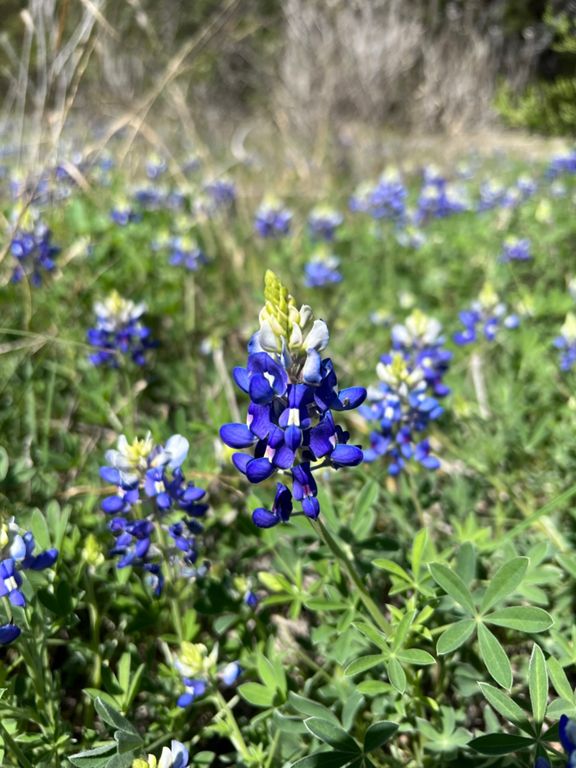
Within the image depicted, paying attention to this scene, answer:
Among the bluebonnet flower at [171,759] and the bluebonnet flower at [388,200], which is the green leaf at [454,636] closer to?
the bluebonnet flower at [171,759]

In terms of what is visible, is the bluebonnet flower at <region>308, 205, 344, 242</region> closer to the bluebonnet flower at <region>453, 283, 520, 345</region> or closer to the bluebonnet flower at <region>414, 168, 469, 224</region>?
the bluebonnet flower at <region>414, 168, 469, 224</region>

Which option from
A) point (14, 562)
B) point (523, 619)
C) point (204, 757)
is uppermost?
point (523, 619)

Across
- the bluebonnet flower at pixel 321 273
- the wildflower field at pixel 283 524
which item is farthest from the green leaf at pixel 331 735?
the bluebonnet flower at pixel 321 273

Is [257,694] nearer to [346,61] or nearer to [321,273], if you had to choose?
[321,273]

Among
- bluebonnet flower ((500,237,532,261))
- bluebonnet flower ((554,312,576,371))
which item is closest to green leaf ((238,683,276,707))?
bluebonnet flower ((554,312,576,371))

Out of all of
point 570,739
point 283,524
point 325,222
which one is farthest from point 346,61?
point 570,739

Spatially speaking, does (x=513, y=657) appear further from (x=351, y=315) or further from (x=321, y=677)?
(x=351, y=315)
